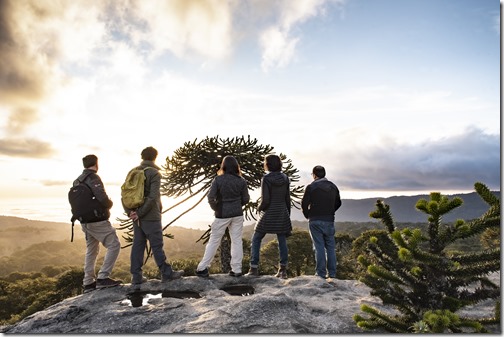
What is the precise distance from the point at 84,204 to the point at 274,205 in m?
3.26

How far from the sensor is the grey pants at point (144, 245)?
618 centimetres

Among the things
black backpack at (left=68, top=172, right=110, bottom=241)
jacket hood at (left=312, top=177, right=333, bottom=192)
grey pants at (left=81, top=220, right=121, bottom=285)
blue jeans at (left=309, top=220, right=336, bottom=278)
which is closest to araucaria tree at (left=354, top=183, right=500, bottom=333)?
blue jeans at (left=309, top=220, right=336, bottom=278)

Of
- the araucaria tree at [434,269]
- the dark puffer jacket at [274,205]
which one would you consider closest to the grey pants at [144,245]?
the dark puffer jacket at [274,205]

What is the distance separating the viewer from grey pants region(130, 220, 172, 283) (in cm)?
Answer: 618

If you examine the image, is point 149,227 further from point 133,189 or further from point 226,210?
point 226,210

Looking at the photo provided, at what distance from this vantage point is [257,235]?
704cm

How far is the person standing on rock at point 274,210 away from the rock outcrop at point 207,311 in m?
0.78

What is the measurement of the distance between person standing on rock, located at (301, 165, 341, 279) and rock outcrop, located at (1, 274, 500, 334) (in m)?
0.75

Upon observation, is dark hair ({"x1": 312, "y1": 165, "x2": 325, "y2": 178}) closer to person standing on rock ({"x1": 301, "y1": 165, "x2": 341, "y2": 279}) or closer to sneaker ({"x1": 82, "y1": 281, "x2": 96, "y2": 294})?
person standing on rock ({"x1": 301, "y1": 165, "x2": 341, "y2": 279})

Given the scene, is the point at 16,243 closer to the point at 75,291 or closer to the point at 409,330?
the point at 75,291

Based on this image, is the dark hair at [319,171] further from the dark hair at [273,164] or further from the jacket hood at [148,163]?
the jacket hood at [148,163]

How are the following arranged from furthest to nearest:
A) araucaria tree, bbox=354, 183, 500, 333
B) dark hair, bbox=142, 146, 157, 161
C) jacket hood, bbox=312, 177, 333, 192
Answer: jacket hood, bbox=312, 177, 333, 192 < dark hair, bbox=142, 146, 157, 161 < araucaria tree, bbox=354, 183, 500, 333

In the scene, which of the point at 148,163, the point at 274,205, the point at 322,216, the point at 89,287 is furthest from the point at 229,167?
the point at 89,287

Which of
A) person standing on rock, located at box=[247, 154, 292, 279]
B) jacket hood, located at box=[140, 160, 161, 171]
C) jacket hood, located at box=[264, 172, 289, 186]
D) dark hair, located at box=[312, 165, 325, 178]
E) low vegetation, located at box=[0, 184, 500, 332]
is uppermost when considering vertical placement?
jacket hood, located at box=[140, 160, 161, 171]
